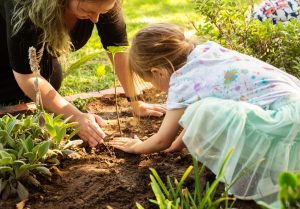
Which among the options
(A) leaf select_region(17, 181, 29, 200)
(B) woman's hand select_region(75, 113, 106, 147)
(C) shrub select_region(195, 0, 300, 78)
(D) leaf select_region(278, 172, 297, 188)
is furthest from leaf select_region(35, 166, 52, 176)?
(C) shrub select_region(195, 0, 300, 78)

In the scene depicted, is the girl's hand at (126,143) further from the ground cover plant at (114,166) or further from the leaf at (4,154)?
the leaf at (4,154)

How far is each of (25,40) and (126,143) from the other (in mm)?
783

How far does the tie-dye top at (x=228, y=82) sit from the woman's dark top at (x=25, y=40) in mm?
896

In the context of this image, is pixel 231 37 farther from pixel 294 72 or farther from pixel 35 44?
pixel 35 44

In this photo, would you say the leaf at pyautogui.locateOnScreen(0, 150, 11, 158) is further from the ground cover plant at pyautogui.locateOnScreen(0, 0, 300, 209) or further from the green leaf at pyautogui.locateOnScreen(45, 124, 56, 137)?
the green leaf at pyautogui.locateOnScreen(45, 124, 56, 137)

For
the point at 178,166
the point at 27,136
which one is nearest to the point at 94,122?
the point at 27,136

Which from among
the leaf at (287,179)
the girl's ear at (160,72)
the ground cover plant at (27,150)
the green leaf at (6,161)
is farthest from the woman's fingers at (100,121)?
the leaf at (287,179)

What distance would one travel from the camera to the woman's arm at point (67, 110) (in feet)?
8.41

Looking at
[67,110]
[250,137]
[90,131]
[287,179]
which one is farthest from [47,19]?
[287,179]

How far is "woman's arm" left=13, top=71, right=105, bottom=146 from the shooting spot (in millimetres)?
2564

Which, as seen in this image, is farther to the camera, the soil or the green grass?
the green grass

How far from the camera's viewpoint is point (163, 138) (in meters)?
2.25

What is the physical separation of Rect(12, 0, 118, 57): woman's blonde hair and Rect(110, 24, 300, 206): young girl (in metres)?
0.48

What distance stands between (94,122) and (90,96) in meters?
0.62
